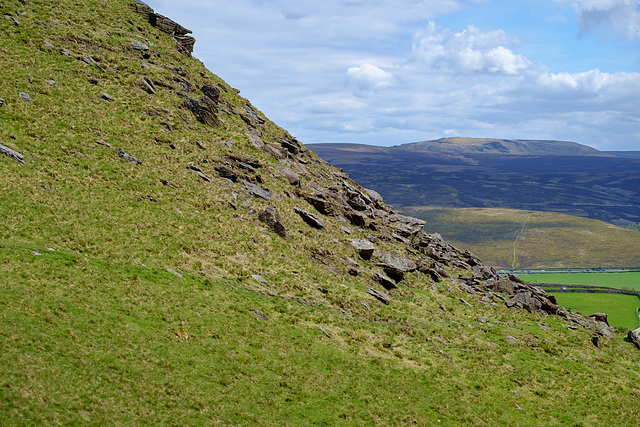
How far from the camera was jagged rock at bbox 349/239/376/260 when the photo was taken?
64375 mm

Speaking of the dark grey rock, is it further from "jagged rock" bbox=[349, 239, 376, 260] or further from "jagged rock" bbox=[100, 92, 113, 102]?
"jagged rock" bbox=[349, 239, 376, 260]

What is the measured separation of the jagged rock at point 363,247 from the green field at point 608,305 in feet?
294

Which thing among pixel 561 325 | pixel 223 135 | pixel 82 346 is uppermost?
pixel 223 135

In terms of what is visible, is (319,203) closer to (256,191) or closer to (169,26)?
(256,191)

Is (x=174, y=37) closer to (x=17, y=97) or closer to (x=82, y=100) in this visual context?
(x=82, y=100)

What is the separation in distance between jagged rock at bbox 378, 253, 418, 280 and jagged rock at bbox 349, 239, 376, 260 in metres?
1.85

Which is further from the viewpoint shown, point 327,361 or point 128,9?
point 128,9

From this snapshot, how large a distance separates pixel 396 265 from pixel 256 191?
20183 mm

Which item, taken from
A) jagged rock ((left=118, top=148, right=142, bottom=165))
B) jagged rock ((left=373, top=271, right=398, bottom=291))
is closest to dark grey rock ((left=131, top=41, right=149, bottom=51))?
jagged rock ((left=118, top=148, right=142, bottom=165))

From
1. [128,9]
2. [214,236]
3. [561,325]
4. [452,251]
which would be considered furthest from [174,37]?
[561,325]

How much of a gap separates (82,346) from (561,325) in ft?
193

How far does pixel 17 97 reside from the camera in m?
56.4

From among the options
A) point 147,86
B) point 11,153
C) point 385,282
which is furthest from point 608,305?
point 11,153

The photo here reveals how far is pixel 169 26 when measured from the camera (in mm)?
94125
